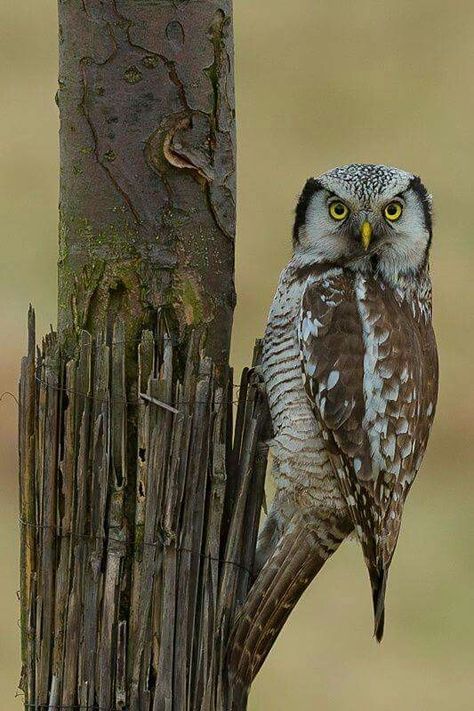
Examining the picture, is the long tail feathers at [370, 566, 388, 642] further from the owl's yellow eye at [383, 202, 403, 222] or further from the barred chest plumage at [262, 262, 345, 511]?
the owl's yellow eye at [383, 202, 403, 222]

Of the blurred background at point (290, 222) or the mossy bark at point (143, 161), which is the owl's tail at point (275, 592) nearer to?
the mossy bark at point (143, 161)

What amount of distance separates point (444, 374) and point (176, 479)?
24.6 ft

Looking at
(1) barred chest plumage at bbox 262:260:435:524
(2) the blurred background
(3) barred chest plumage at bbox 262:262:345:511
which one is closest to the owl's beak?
(1) barred chest plumage at bbox 262:260:435:524

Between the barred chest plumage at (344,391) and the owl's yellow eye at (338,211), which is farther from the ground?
→ the owl's yellow eye at (338,211)

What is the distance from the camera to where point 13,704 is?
26.9ft

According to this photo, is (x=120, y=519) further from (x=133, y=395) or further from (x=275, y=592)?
(x=275, y=592)

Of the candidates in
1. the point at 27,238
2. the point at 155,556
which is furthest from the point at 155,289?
the point at 27,238

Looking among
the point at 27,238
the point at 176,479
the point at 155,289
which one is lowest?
the point at 176,479

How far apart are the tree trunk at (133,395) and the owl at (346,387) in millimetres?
394

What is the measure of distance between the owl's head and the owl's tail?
775 millimetres

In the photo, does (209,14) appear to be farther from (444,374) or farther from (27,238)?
(27,238)

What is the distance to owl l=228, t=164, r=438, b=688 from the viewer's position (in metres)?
4.04

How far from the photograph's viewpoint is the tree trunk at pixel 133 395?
353cm

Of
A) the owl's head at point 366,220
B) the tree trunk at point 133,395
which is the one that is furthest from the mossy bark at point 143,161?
the owl's head at point 366,220
